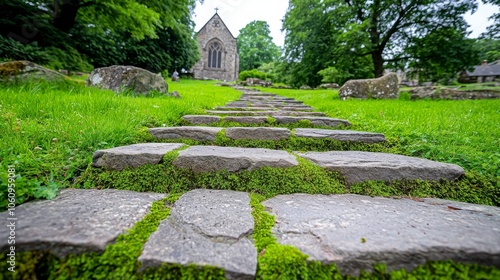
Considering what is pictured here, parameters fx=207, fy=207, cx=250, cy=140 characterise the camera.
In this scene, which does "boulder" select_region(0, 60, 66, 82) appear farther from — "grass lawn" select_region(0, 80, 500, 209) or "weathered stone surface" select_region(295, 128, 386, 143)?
"weathered stone surface" select_region(295, 128, 386, 143)

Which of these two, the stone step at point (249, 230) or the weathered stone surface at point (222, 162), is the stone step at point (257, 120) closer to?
the weathered stone surface at point (222, 162)

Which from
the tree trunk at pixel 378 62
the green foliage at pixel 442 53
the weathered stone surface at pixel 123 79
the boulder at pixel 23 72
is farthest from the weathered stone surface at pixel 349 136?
the tree trunk at pixel 378 62

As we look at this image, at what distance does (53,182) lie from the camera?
109 centimetres

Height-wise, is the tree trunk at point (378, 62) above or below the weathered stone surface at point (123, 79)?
above

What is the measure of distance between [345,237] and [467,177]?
116 cm

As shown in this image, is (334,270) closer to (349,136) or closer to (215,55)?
(349,136)

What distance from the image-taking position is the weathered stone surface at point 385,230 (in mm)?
701

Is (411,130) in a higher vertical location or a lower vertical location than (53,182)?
higher

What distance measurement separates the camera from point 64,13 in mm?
8188

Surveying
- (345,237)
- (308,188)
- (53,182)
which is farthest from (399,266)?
(53,182)

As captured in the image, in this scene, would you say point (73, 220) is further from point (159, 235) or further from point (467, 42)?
point (467, 42)

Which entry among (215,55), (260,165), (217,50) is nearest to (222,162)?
(260,165)

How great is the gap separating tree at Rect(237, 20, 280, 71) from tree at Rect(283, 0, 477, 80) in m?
25.5

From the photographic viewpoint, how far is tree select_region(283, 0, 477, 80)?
420 inches
